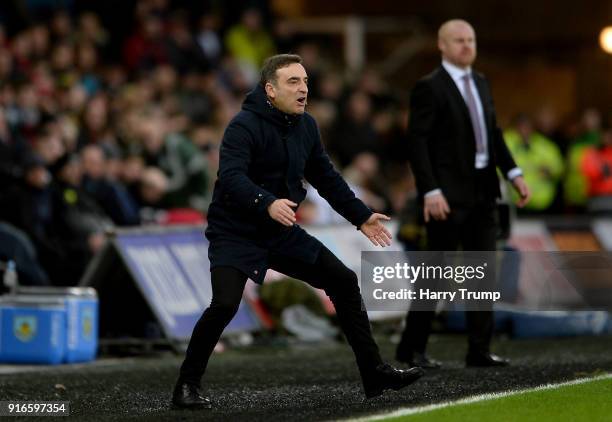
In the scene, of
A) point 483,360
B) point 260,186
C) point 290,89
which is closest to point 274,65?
point 290,89

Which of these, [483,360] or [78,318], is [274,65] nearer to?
[483,360]

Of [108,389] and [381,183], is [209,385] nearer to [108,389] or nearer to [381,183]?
[108,389]

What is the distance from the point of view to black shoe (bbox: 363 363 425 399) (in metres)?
9.20

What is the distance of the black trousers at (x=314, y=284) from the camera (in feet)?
29.9

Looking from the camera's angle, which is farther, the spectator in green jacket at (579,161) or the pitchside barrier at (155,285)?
the spectator in green jacket at (579,161)

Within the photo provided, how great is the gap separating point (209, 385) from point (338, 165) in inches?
470

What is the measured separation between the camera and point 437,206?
37.0ft

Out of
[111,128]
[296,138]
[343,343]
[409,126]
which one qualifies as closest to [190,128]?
[111,128]

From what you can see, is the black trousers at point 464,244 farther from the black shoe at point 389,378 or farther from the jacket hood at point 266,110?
the jacket hood at point 266,110

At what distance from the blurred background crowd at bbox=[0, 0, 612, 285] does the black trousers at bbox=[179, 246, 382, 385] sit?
550 cm

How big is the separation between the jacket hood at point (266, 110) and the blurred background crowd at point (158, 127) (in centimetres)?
553

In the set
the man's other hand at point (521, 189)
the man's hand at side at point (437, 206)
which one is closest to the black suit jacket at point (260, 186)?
the man's hand at side at point (437, 206)

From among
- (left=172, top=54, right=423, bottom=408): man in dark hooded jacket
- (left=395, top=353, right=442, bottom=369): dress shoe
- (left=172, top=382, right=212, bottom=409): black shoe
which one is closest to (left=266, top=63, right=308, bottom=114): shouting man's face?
(left=172, top=54, right=423, bottom=408): man in dark hooded jacket

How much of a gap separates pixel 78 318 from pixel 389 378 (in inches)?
189
